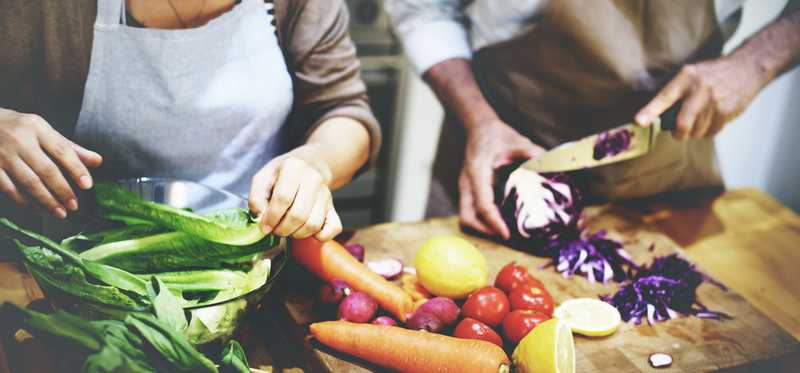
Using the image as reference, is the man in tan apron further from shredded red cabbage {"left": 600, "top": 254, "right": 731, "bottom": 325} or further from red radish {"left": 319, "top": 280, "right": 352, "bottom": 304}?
red radish {"left": 319, "top": 280, "right": 352, "bottom": 304}

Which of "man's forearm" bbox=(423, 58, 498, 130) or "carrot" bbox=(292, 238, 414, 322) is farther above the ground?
"man's forearm" bbox=(423, 58, 498, 130)

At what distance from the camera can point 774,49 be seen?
131 cm

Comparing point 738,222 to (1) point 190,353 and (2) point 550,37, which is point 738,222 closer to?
(2) point 550,37

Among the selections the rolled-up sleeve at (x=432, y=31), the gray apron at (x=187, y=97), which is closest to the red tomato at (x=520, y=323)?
the gray apron at (x=187, y=97)

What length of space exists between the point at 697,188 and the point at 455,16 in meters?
0.69

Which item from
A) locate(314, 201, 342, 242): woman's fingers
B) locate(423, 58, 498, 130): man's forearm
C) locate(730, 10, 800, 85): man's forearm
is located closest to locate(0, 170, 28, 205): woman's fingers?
locate(314, 201, 342, 242): woman's fingers

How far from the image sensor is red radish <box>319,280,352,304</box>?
995 mm

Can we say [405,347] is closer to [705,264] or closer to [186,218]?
[186,218]

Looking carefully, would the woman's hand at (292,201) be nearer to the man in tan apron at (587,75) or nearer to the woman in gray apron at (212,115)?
the woman in gray apron at (212,115)

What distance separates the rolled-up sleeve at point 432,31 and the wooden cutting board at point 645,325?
0.41m

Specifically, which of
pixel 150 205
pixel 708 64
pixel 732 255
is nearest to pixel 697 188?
pixel 732 255

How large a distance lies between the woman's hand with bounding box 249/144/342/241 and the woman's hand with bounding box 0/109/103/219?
217 mm

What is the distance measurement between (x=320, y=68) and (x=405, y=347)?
1.61ft

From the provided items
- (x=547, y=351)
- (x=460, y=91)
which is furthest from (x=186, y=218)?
(x=460, y=91)
